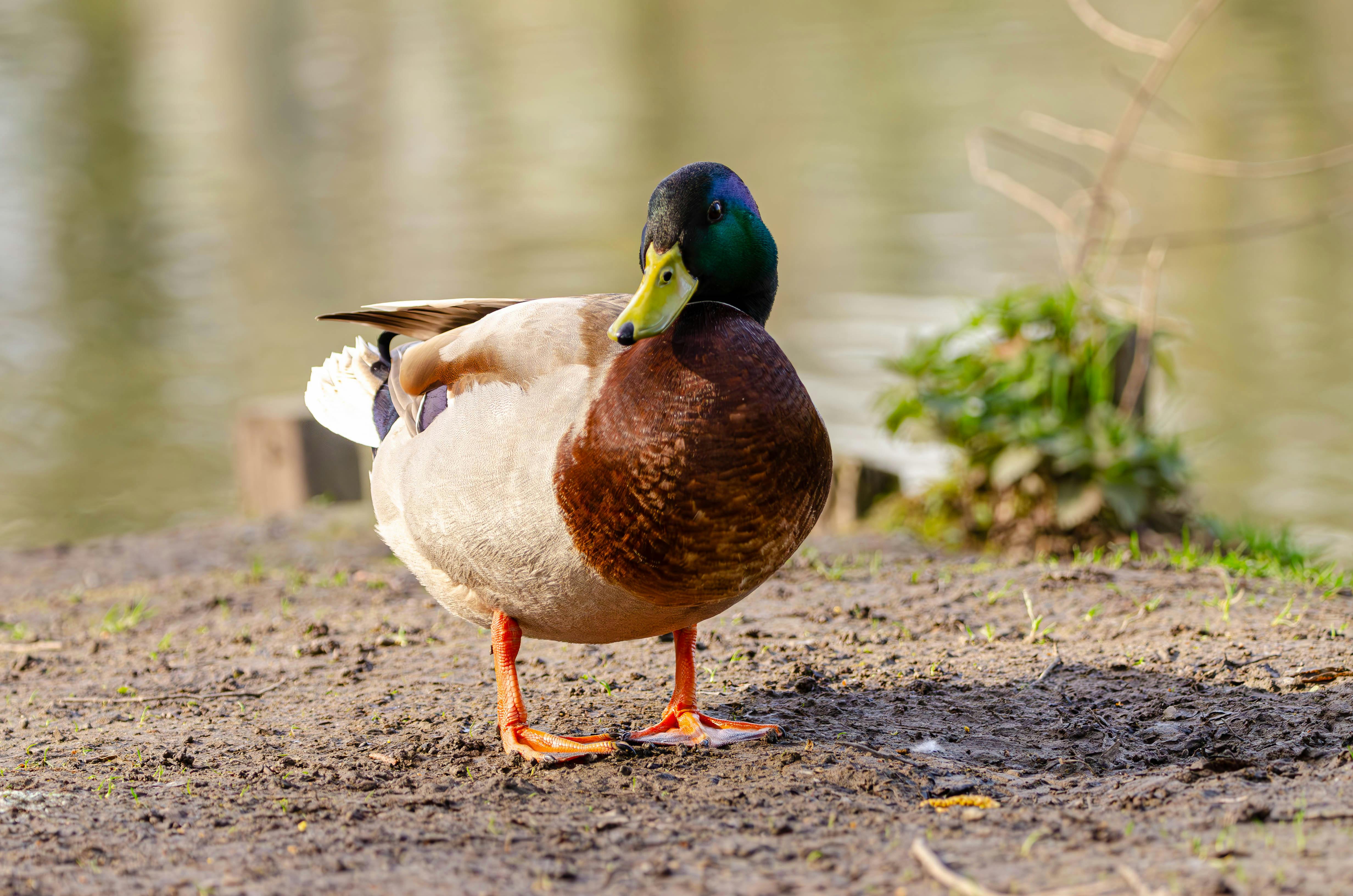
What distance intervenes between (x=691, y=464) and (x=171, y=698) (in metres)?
1.95

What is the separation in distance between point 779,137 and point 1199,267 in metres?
10.4

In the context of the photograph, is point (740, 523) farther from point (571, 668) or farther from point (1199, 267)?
point (1199, 267)

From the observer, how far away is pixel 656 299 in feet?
8.43

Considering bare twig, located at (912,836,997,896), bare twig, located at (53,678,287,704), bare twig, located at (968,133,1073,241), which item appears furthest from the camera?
bare twig, located at (968,133,1073,241)

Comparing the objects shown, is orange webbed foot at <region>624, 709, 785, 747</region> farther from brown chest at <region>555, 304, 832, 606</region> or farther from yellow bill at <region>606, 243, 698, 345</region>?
yellow bill at <region>606, 243, 698, 345</region>

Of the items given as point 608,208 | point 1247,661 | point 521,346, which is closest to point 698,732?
point 521,346

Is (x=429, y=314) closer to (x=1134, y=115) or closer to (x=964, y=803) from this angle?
(x=964, y=803)

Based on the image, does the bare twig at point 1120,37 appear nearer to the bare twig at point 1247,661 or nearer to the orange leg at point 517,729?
the bare twig at point 1247,661

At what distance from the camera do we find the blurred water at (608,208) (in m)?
9.51

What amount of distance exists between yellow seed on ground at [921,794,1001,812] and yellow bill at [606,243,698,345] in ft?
3.53

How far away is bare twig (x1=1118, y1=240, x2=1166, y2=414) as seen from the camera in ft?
18.0

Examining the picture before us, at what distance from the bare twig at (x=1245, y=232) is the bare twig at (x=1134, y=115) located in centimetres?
18

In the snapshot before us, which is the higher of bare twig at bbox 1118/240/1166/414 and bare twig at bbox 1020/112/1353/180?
bare twig at bbox 1020/112/1353/180

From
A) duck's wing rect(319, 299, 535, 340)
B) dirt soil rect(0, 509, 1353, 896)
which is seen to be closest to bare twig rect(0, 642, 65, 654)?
dirt soil rect(0, 509, 1353, 896)
